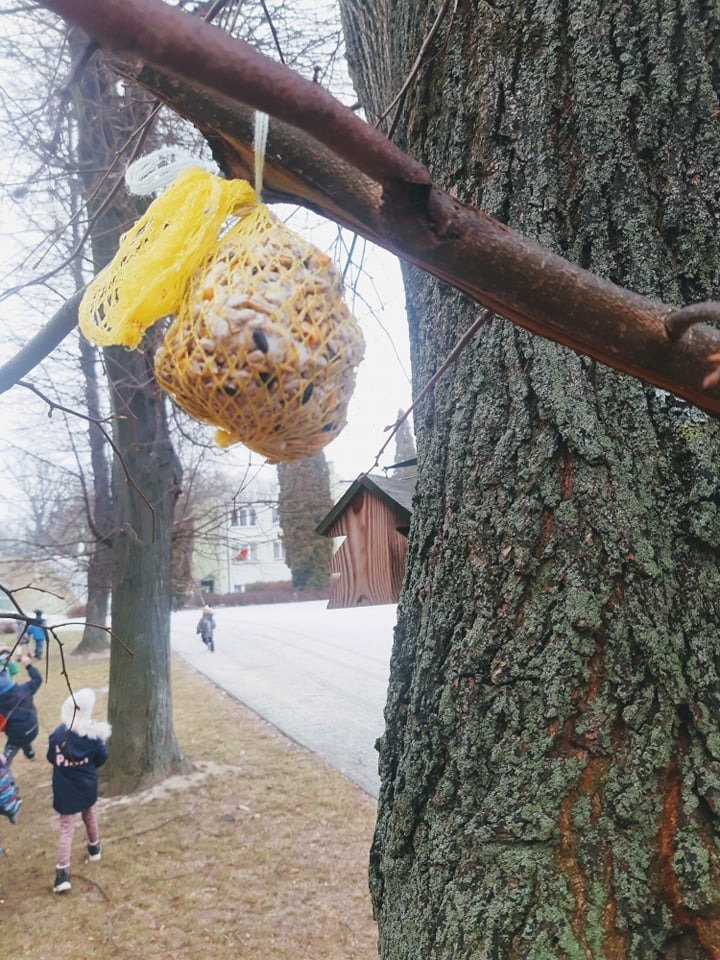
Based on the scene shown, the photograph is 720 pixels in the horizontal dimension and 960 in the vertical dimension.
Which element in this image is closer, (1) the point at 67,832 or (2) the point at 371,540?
Answer: (2) the point at 371,540

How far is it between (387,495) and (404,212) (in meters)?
1.83

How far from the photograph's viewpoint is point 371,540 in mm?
2609

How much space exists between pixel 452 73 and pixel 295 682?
992 centimetres

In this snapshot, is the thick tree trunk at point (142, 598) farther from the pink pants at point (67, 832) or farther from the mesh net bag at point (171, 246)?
the mesh net bag at point (171, 246)

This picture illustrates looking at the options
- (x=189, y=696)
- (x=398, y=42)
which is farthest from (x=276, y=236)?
(x=189, y=696)

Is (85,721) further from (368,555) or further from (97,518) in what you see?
(97,518)

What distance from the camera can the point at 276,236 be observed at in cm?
104

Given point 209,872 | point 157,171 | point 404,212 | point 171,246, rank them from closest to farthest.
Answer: point 404,212 → point 171,246 → point 157,171 → point 209,872

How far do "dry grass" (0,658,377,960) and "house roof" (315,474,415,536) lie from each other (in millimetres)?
2717

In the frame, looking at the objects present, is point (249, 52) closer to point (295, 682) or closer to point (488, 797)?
point (488, 797)

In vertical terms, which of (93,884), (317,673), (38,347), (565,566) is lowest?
(93,884)

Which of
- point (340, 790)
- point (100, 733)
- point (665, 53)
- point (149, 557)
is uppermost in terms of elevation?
point (665, 53)

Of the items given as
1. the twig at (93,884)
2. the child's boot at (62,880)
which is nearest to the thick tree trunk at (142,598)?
the twig at (93,884)

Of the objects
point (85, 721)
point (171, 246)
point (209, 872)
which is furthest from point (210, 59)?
point (209, 872)
